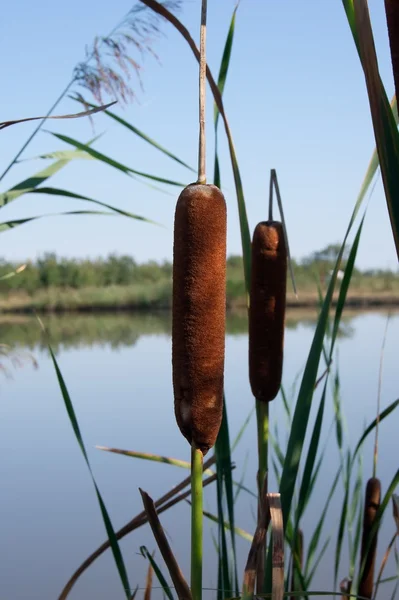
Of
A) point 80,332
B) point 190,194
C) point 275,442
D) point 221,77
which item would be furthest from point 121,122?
point 80,332

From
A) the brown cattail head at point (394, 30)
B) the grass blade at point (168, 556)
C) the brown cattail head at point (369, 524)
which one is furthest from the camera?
the brown cattail head at point (369, 524)

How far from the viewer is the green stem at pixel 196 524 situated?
0.65 metres

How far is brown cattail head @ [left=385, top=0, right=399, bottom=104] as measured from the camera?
556mm

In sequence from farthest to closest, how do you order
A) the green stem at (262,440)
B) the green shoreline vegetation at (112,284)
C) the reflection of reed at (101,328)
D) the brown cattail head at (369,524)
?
the green shoreline vegetation at (112,284) < the reflection of reed at (101,328) < the brown cattail head at (369,524) < the green stem at (262,440)

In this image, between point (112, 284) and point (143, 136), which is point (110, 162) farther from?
point (112, 284)

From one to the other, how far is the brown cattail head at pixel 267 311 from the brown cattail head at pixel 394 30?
0.45 metres

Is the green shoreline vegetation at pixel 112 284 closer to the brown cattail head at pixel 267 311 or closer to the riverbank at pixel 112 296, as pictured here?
the riverbank at pixel 112 296

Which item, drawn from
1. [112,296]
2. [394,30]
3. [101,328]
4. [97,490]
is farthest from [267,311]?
[101,328]

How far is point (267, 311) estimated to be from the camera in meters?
0.99

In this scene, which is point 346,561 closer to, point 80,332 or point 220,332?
point 220,332

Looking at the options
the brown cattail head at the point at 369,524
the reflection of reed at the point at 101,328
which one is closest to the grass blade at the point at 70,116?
the brown cattail head at the point at 369,524

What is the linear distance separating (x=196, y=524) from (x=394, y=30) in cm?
45

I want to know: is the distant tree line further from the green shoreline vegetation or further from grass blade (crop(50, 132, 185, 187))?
grass blade (crop(50, 132, 185, 187))

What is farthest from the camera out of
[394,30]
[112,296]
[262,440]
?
[112,296]
